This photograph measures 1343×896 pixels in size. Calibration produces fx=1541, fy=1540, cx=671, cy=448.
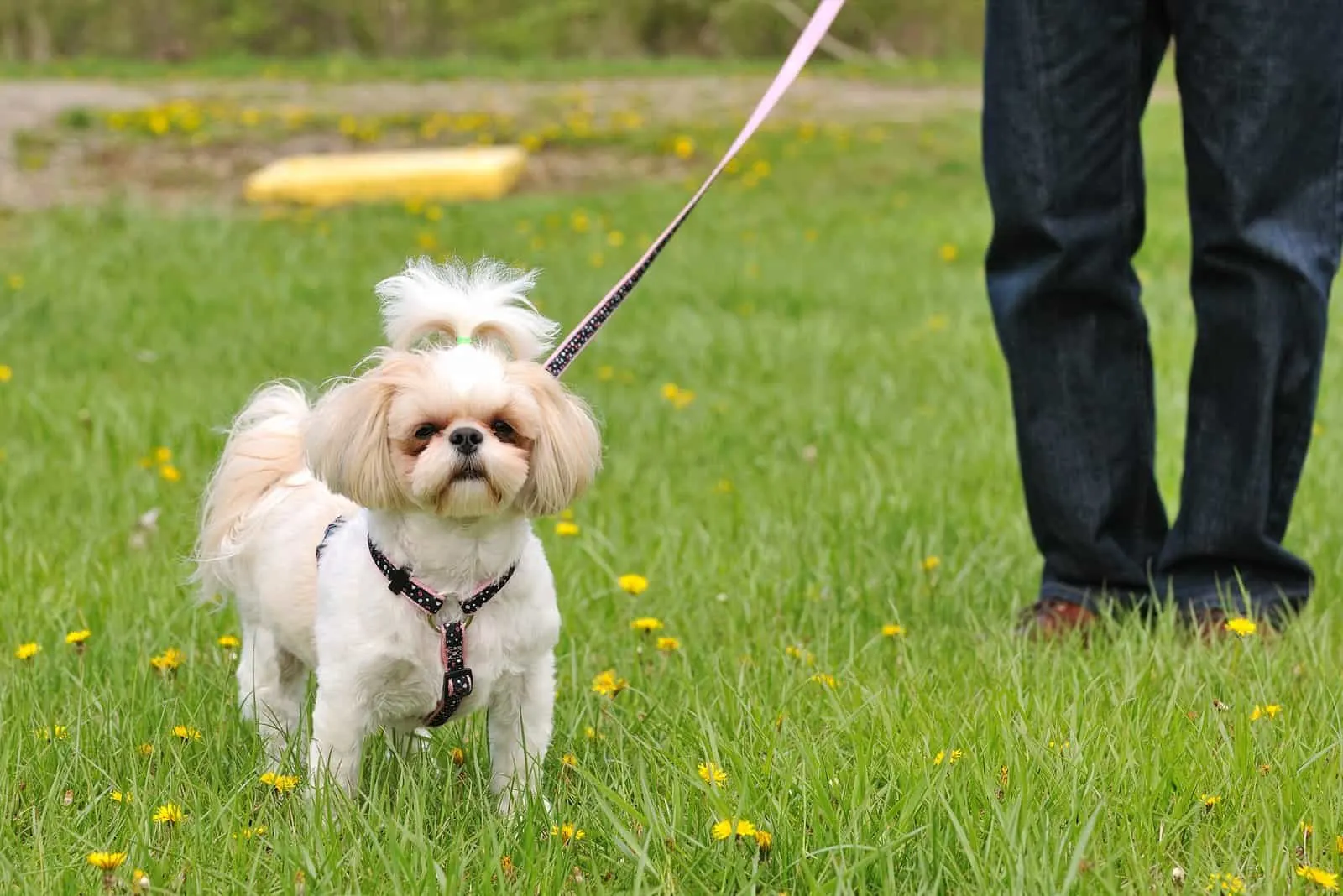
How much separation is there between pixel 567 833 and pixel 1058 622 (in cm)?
150

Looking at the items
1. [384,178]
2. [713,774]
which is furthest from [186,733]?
[384,178]

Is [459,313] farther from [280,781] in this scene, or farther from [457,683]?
[280,781]

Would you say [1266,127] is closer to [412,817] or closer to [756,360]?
[412,817]

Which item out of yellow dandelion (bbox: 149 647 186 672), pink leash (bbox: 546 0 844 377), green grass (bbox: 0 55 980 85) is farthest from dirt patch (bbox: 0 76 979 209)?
pink leash (bbox: 546 0 844 377)

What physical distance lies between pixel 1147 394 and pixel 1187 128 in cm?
60

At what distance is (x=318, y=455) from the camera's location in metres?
2.39

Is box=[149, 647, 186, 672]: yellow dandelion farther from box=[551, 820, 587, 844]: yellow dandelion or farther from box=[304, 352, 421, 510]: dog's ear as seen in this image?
box=[551, 820, 587, 844]: yellow dandelion

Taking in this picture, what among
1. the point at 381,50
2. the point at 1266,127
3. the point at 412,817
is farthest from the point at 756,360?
the point at 381,50

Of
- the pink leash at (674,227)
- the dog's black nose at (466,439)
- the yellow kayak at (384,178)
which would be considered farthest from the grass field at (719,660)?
the yellow kayak at (384,178)

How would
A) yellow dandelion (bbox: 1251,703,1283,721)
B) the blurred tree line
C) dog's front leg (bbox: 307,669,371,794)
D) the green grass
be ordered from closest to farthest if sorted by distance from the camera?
dog's front leg (bbox: 307,669,371,794)
yellow dandelion (bbox: 1251,703,1283,721)
the green grass
the blurred tree line

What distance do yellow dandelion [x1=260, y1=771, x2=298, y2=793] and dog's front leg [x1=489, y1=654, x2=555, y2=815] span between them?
0.35 metres

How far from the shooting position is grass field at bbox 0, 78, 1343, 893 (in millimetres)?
2150

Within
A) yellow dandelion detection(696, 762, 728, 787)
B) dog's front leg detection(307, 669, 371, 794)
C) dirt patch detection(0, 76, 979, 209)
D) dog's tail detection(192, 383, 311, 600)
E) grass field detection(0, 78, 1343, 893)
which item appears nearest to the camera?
grass field detection(0, 78, 1343, 893)

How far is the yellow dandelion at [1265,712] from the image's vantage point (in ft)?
8.47
